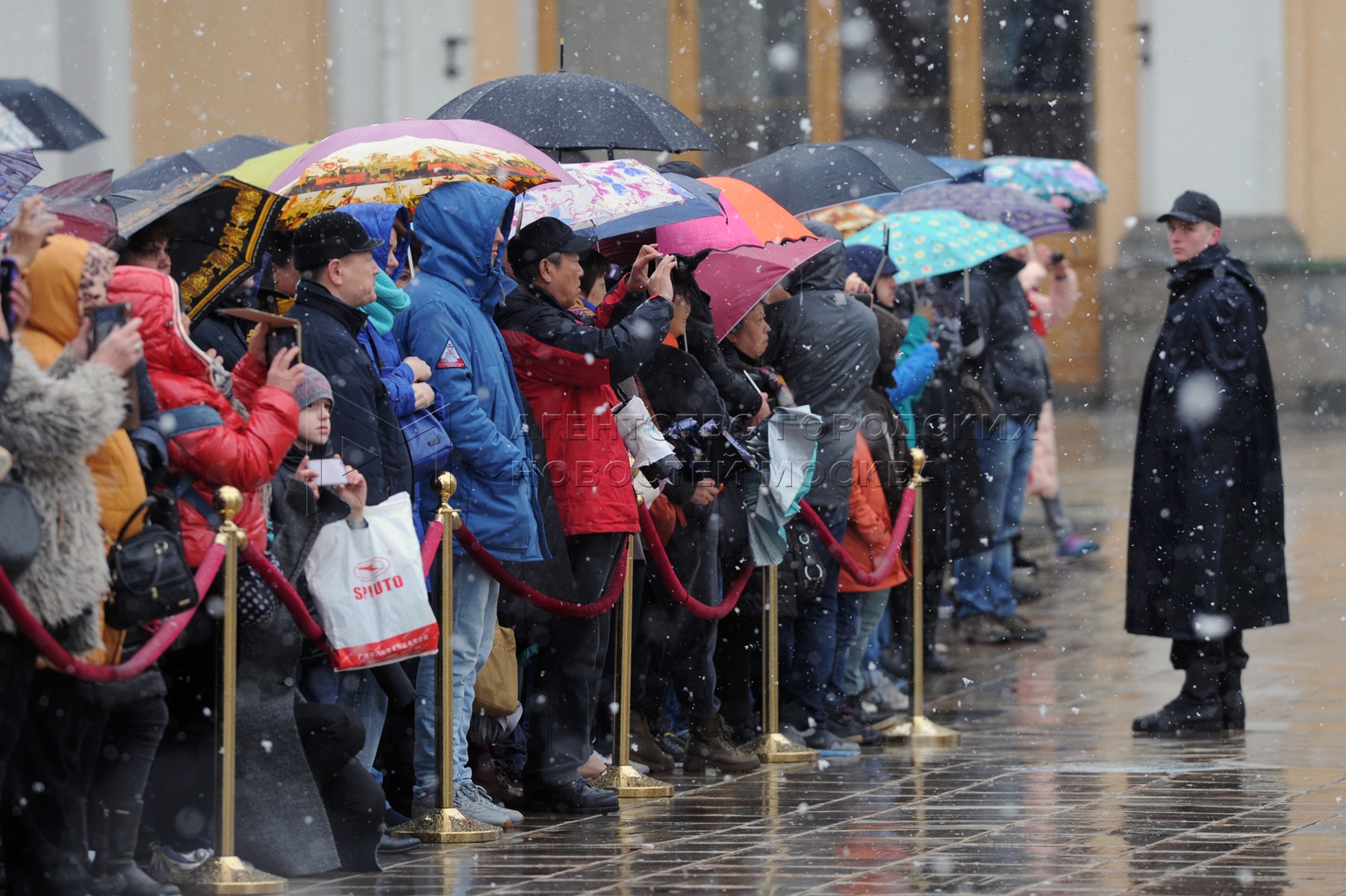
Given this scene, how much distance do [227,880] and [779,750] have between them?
10.3ft

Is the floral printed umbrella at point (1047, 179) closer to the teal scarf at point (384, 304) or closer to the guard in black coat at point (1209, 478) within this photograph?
the guard in black coat at point (1209, 478)

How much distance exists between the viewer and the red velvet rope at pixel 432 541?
268 inches

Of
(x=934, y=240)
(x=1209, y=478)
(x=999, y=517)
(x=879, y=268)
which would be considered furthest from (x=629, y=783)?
(x=999, y=517)

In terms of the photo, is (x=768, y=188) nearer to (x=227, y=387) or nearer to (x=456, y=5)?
(x=227, y=387)

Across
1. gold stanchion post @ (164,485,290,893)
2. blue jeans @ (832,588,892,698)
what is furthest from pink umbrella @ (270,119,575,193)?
blue jeans @ (832,588,892,698)

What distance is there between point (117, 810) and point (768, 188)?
18.5 ft

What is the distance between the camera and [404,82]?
2189 centimetres

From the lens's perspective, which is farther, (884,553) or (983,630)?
(983,630)

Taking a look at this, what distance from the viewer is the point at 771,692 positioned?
8.73 metres

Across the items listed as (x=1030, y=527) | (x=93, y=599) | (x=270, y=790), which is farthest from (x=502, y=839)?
(x=1030, y=527)

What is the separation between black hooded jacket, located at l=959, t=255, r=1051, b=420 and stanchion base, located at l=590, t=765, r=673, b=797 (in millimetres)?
5081

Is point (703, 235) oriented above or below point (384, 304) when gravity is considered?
above

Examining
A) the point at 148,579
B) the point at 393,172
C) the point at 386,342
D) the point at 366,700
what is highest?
the point at 393,172

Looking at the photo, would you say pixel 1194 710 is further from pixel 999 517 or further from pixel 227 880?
pixel 227 880
